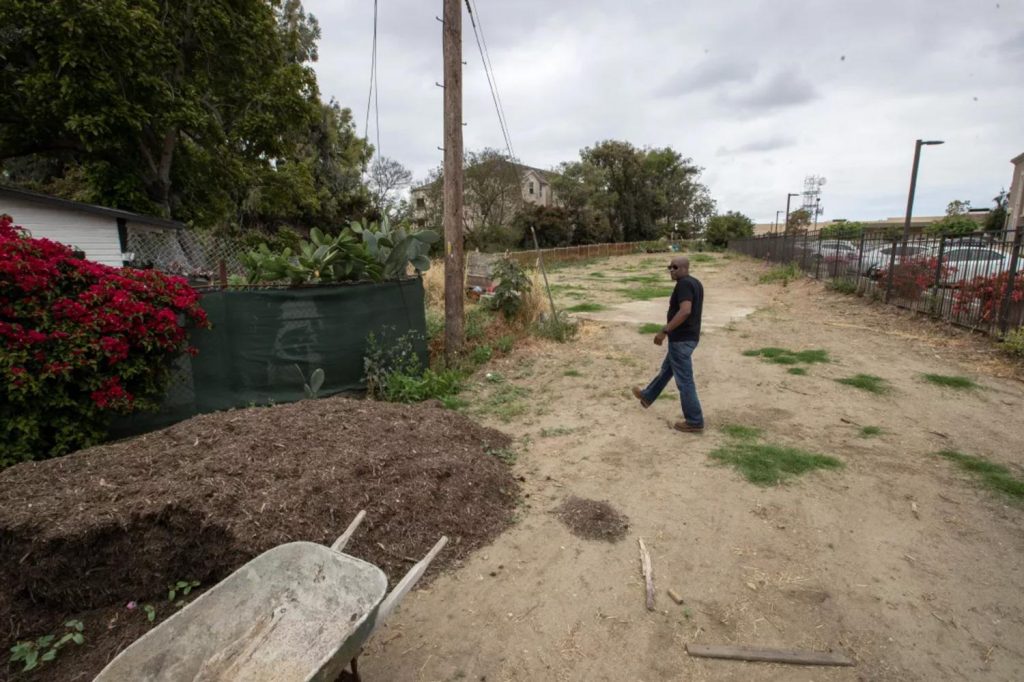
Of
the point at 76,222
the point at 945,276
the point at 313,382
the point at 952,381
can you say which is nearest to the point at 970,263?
the point at 945,276

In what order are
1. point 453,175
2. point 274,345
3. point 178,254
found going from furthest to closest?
point 178,254 → point 453,175 → point 274,345

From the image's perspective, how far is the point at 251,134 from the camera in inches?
684

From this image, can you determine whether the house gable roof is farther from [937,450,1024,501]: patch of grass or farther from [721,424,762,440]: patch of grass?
[937,450,1024,501]: patch of grass

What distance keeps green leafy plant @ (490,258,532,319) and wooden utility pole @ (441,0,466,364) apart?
76.4 inches

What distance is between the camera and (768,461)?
14.7 ft

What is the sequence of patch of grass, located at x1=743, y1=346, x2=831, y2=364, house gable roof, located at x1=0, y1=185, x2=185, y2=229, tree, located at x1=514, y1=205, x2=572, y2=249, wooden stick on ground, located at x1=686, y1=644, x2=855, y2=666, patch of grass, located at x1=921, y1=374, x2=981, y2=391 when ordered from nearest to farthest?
wooden stick on ground, located at x1=686, y1=644, x2=855, y2=666, patch of grass, located at x1=921, y1=374, x2=981, y2=391, patch of grass, located at x1=743, y1=346, x2=831, y2=364, house gable roof, located at x1=0, y1=185, x2=185, y2=229, tree, located at x1=514, y1=205, x2=572, y2=249

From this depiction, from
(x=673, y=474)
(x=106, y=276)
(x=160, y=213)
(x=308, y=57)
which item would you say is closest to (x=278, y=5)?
(x=160, y=213)

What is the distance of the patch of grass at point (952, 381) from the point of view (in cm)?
631

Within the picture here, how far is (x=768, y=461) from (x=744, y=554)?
148cm

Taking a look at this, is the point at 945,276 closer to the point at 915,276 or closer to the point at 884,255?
the point at 915,276

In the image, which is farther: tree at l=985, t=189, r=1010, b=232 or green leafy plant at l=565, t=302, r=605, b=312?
tree at l=985, t=189, r=1010, b=232

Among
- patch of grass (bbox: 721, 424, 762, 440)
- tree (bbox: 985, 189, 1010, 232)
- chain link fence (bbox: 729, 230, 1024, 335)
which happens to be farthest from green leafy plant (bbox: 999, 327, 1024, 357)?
tree (bbox: 985, 189, 1010, 232)

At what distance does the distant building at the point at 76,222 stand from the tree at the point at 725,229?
5138cm

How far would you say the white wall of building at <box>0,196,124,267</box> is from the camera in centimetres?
1101
